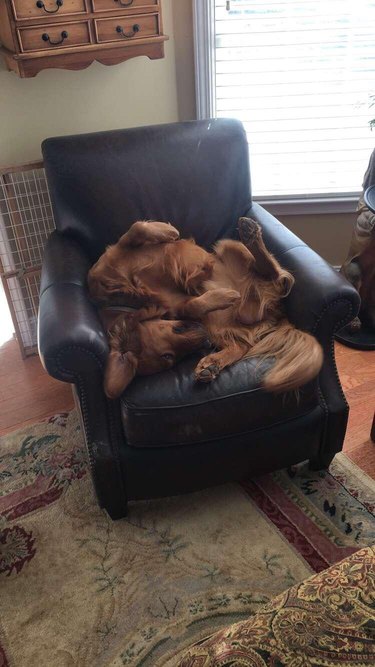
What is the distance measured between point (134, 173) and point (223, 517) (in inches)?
49.1

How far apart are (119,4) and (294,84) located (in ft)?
3.12

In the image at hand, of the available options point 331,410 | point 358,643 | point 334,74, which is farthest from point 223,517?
point 334,74

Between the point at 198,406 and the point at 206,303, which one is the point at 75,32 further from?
the point at 198,406

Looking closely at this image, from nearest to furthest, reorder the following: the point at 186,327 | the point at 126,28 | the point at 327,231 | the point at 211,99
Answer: the point at 186,327 → the point at 126,28 → the point at 211,99 → the point at 327,231

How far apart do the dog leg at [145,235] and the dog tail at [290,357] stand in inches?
19.4

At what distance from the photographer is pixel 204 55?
7.73ft

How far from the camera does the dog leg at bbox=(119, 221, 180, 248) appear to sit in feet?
5.98

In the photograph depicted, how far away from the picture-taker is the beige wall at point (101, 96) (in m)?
2.20

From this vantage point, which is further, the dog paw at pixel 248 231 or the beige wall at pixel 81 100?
the beige wall at pixel 81 100

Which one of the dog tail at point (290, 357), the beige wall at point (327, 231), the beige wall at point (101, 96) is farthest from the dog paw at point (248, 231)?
the beige wall at point (327, 231)

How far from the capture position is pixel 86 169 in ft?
6.38

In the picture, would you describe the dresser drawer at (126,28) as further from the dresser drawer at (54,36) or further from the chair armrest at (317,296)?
the chair armrest at (317,296)

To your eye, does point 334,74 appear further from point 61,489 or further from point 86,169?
point 61,489

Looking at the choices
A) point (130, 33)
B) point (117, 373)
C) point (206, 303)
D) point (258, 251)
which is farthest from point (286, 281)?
point (130, 33)
